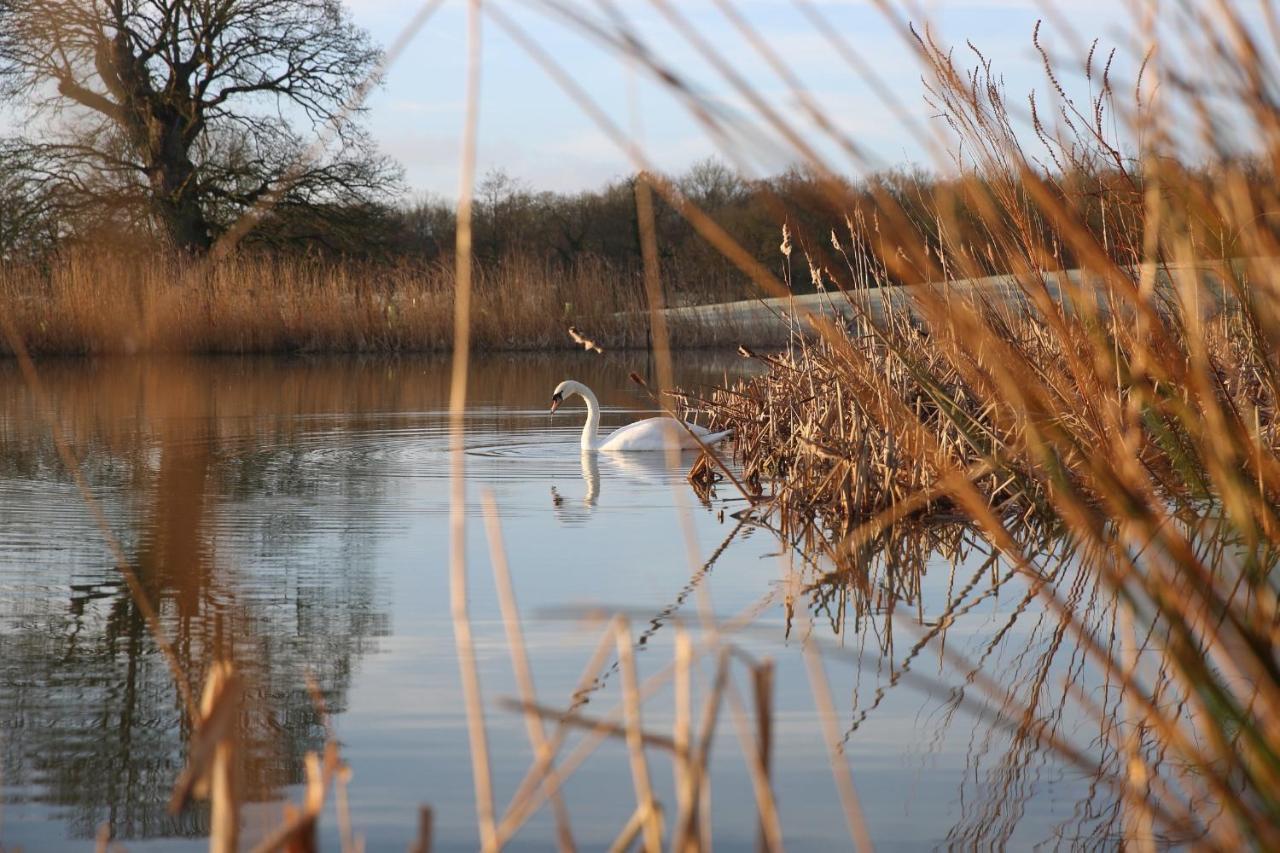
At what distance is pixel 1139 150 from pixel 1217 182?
0.29 feet

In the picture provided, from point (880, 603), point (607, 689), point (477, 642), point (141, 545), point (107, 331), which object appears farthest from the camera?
point (107, 331)

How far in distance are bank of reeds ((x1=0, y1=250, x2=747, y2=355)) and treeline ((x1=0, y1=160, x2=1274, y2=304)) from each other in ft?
1.14

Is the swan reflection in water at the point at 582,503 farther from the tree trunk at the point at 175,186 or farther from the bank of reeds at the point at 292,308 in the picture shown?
the tree trunk at the point at 175,186

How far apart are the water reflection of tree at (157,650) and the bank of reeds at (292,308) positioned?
36.5ft

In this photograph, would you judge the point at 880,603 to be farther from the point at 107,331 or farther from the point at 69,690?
the point at 107,331

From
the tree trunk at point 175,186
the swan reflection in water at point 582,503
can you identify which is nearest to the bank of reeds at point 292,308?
the tree trunk at point 175,186

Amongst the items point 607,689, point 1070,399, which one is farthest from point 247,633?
point 1070,399

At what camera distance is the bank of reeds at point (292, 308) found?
15.5 metres

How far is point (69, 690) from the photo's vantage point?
2486mm

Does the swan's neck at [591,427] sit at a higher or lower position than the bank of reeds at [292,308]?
lower

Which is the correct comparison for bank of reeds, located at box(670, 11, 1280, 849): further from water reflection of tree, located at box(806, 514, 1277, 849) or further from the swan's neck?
the swan's neck

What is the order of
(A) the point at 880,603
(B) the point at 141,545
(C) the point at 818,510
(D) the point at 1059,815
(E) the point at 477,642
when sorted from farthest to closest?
1. (C) the point at 818,510
2. (B) the point at 141,545
3. (A) the point at 880,603
4. (E) the point at 477,642
5. (D) the point at 1059,815

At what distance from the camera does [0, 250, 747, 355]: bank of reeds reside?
50.9ft

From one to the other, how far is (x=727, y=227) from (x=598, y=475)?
17046 millimetres
